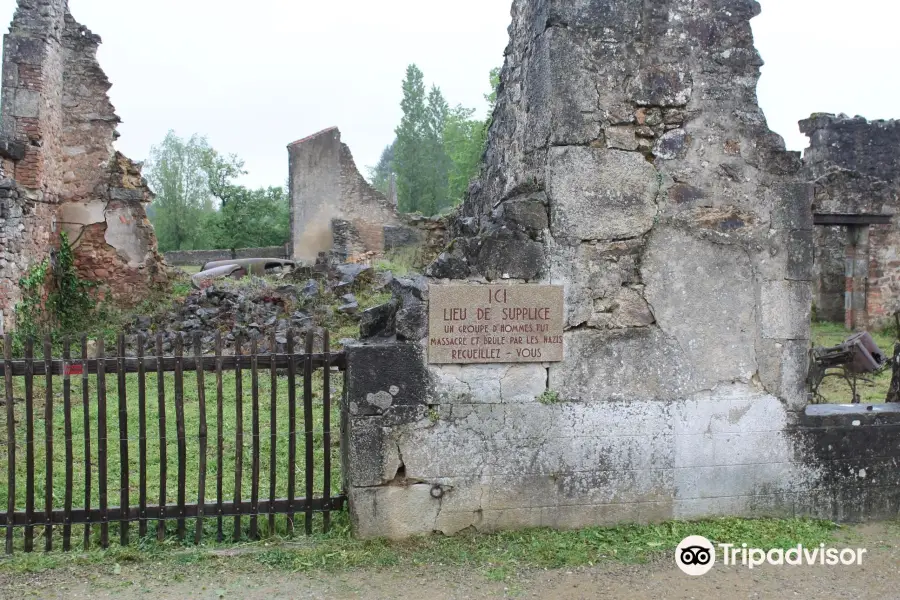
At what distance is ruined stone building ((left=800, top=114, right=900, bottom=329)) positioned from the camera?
58.3ft

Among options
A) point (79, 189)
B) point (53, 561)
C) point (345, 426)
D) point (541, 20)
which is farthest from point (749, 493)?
point (79, 189)

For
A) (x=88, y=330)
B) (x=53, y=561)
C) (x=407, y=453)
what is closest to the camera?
(x=53, y=561)

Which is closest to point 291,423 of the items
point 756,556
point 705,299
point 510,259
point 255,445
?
point 255,445

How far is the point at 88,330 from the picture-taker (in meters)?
13.5

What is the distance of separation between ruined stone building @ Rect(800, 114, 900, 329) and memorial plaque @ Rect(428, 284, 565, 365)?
48.2 ft

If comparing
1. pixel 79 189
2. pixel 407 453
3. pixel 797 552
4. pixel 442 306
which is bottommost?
pixel 797 552

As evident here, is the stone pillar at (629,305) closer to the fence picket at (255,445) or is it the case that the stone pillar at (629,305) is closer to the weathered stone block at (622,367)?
the weathered stone block at (622,367)

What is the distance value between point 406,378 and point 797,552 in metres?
2.74

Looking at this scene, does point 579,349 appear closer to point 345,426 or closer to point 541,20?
point 345,426

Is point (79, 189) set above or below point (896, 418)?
above

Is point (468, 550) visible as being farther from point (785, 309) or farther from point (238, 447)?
point (785, 309)

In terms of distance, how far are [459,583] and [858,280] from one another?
16.8 m

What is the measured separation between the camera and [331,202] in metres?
27.2

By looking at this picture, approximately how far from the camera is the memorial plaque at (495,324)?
497 centimetres
